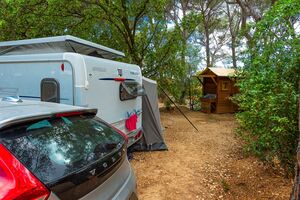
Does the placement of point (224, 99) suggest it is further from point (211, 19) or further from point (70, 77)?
point (70, 77)

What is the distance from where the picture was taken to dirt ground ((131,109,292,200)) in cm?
395

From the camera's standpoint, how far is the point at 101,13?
8422mm

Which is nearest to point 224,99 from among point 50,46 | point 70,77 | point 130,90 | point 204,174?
point 204,174

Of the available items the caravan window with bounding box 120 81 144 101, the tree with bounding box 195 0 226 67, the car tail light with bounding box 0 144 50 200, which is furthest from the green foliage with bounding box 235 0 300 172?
the tree with bounding box 195 0 226 67

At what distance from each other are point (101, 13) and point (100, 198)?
25.2 feet

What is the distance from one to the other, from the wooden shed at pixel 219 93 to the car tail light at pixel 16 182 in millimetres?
12259

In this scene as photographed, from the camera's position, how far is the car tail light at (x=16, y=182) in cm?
121

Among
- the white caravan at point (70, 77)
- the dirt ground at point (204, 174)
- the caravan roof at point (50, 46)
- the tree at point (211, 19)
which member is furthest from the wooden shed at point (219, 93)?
the caravan roof at point (50, 46)

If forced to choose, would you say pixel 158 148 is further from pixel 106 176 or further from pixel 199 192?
pixel 106 176

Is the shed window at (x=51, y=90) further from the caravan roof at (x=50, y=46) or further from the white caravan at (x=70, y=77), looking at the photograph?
the caravan roof at (x=50, y=46)

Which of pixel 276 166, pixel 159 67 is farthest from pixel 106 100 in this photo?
pixel 159 67

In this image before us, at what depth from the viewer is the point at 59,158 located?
59.6 inches

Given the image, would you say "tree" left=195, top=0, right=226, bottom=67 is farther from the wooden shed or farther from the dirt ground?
the dirt ground

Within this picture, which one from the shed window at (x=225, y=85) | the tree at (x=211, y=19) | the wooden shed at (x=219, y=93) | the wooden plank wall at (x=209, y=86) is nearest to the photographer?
the wooden shed at (x=219, y=93)
